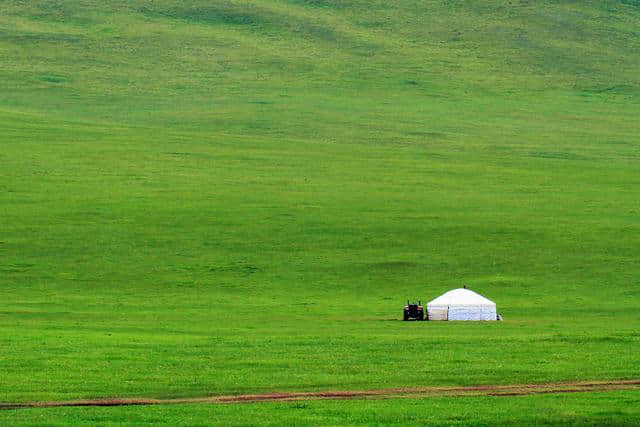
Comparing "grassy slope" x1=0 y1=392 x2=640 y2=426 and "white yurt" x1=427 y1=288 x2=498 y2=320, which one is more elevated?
"white yurt" x1=427 y1=288 x2=498 y2=320

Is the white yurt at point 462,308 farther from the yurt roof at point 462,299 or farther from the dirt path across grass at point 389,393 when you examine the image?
the dirt path across grass at point 389,393

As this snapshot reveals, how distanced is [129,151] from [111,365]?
44.7m

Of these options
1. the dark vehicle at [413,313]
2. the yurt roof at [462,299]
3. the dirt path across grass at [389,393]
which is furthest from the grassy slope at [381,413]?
the yurt roof at [462,299]

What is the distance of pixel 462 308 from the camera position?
35.7m

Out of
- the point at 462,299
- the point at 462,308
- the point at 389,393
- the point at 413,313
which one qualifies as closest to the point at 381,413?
the point at 389,393

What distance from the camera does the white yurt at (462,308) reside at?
35.4 m

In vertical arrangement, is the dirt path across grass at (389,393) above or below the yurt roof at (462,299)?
below

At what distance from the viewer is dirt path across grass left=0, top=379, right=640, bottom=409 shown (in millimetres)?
19198

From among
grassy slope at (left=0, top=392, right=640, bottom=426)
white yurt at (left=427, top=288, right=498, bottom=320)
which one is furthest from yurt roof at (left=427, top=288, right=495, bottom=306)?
grassy slope at (left=0, top=392, right=640, bottom=426)

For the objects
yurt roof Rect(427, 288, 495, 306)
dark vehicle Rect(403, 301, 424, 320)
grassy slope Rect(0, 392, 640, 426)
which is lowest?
grassy slope Rect(0, 392, 640, 426)

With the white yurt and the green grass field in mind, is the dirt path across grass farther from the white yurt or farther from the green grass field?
the white yurt

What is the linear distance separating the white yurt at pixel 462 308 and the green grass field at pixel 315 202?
1040mm

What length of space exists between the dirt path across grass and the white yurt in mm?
13961

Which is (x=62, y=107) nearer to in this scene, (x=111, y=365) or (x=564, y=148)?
(x=564, y=148)
